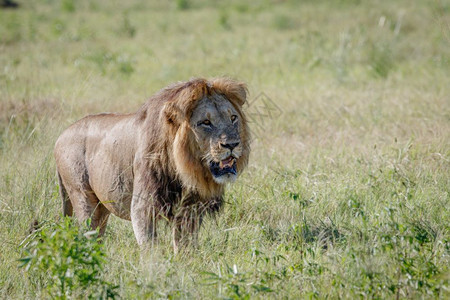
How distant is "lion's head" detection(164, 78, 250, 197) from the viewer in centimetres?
434

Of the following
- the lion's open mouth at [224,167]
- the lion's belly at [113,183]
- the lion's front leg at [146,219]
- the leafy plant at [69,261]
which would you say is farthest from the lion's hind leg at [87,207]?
the leafy plant at [69,261]

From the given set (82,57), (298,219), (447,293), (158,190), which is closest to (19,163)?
(158,190)

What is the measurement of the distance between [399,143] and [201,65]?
641 centimetres

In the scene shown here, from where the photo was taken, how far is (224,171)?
4.43 meters

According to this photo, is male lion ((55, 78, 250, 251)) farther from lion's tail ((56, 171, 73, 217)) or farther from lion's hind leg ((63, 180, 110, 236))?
lion's tail ((56, 171, 73, 217))

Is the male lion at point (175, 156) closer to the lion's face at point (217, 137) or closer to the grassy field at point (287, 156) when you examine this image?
the lion's face at point (217, 137)

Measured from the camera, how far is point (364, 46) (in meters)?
13.9

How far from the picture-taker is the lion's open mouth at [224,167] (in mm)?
4379

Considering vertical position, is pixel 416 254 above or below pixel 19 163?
above

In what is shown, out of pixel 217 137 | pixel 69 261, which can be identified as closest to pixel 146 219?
pixel 217 137

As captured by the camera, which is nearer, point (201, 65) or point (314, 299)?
point (314, 299)

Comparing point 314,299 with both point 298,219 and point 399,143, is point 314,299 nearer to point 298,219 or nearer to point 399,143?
point 298,219

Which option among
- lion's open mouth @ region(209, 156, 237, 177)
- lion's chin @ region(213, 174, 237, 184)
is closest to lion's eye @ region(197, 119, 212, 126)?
lion's open mouth @ region(209, 156, 237, 177)

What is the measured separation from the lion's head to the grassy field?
21.7 inches
